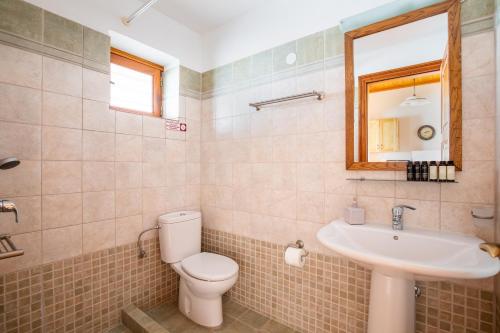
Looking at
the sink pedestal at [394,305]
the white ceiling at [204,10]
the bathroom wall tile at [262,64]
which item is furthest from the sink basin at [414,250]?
the white ceiling at [204,10]

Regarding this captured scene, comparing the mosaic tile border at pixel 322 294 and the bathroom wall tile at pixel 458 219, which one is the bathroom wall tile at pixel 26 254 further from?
the bathroom wall tile at pixel 458 219

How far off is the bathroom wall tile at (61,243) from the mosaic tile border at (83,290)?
0.14 ft

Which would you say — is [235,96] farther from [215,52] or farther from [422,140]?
[422,140]

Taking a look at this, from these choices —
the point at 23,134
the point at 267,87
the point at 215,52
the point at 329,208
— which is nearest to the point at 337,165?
the point at 329,208

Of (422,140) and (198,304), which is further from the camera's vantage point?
(198,304)

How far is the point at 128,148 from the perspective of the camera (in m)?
1.85

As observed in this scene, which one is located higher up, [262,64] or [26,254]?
[262,64]

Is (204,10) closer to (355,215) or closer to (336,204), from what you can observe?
(336,204)

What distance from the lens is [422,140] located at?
1.33 meters

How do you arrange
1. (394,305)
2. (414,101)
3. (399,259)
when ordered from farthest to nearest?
1. (414,101)
2. (394,305)
3. (399,259)

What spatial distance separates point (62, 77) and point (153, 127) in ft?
2.17

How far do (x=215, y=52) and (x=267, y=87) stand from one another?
0.74 metres

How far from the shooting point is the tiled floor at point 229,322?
1.77m

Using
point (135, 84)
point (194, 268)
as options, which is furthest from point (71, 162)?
point (194, 268)
